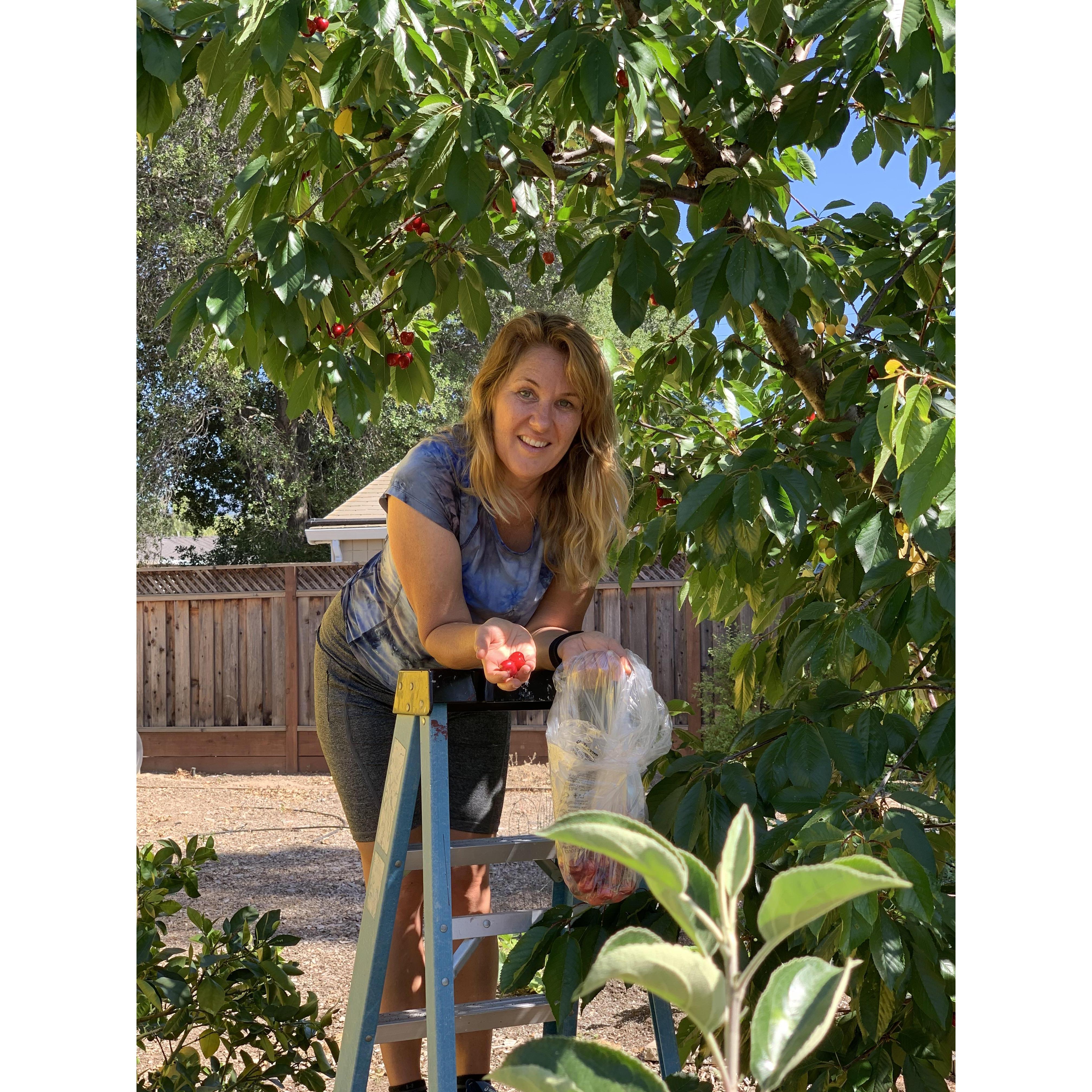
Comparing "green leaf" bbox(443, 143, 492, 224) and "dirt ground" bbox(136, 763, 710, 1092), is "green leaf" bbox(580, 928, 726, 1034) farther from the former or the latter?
"dirt ground" bbox(136, 763, 710, 1092)

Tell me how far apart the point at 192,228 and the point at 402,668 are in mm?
12583

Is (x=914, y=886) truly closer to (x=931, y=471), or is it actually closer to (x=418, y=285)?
(x=931, y=471)

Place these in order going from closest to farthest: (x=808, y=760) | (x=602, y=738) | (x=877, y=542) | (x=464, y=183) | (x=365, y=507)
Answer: (x=808, y=760), (x=602, y=738), (x=877, y=542), (x=464, y=183), (x=365, y=507)

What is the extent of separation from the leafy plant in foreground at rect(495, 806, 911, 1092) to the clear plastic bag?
42.5 inches

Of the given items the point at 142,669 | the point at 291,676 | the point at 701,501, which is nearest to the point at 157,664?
the point at 142,669

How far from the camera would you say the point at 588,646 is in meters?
1.73

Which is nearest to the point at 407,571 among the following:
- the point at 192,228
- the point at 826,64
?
the point at 826,64

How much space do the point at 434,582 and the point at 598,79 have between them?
2.69ft

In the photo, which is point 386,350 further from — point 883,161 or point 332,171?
point 883,161

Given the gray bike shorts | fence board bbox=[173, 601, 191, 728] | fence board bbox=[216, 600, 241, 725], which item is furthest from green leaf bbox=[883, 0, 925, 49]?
fence board bbox=[173, 601, 191, 728]

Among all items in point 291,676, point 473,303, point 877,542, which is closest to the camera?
point 877,542

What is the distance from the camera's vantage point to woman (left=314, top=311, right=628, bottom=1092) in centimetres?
186

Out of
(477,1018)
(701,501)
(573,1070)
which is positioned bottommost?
(477,1018)

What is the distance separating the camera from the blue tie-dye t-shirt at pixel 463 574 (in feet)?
6.27
